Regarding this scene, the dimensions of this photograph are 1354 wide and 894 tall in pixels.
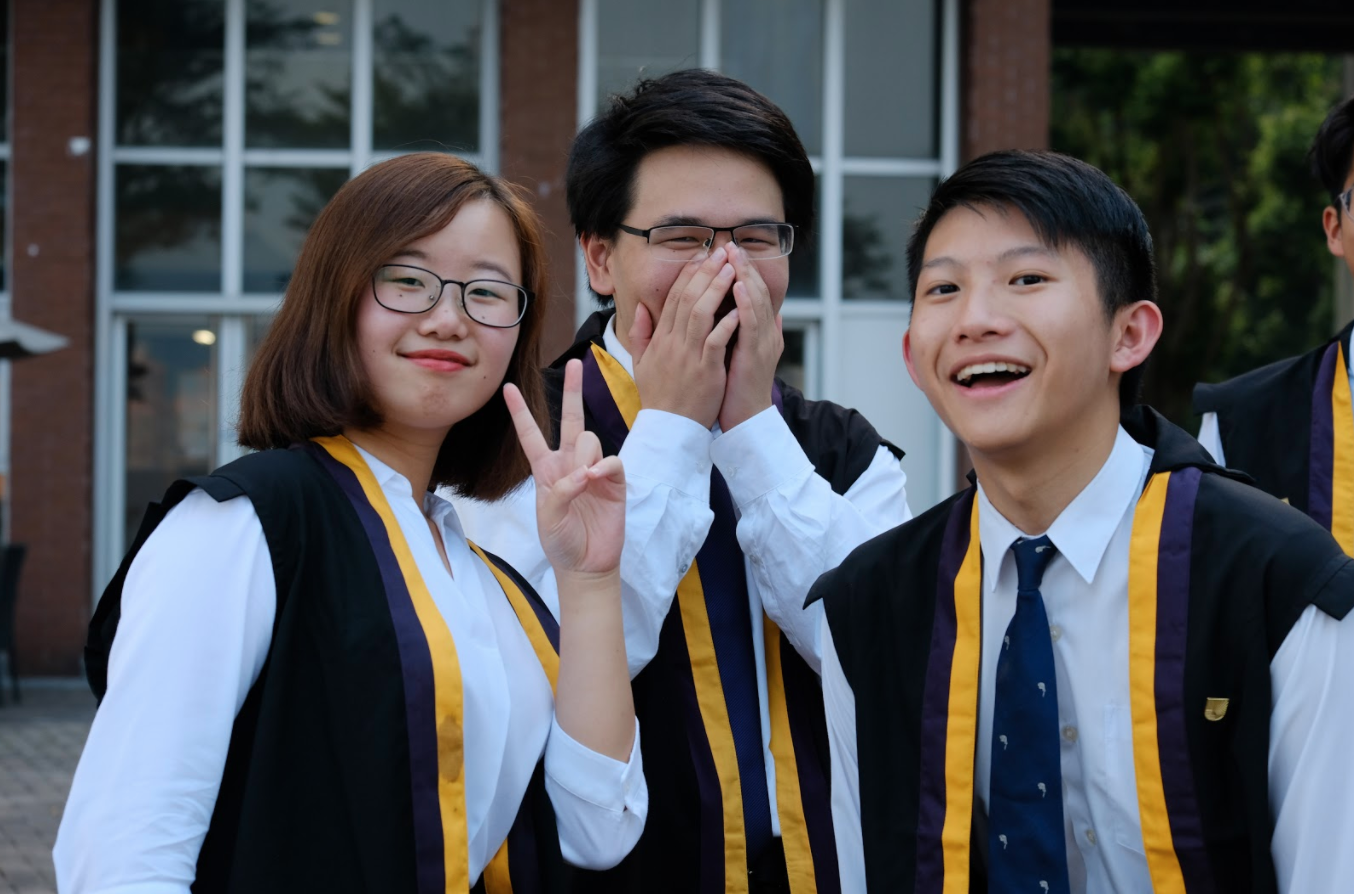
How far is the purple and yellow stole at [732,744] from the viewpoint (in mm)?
2422

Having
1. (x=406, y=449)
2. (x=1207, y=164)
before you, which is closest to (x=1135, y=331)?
(x=406, y=449)

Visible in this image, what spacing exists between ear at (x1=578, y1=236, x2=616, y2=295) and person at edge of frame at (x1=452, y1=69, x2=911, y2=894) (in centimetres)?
5

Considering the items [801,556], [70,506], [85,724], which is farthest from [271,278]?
[801,556]

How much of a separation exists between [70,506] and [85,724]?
6.58 ft

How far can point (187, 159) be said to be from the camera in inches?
409

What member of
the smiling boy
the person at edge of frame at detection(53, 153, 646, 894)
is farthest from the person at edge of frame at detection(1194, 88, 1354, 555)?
the person at edge of frame at detection(53, 153, 646, 894)

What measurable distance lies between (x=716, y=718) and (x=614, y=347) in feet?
2.49

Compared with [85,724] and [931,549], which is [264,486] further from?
[85,724]

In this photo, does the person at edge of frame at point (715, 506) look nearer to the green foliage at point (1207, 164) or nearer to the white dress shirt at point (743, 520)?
the white dress shirt at point (743, 520)

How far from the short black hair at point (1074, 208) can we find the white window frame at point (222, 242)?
843 cm

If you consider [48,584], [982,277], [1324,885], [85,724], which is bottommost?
[85,724]

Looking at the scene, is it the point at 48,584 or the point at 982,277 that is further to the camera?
the point at 48,584

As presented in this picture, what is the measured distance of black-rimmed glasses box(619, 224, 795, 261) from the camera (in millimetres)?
2539

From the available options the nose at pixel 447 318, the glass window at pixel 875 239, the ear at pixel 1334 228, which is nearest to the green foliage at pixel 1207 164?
the glass window at pixel 875 239
